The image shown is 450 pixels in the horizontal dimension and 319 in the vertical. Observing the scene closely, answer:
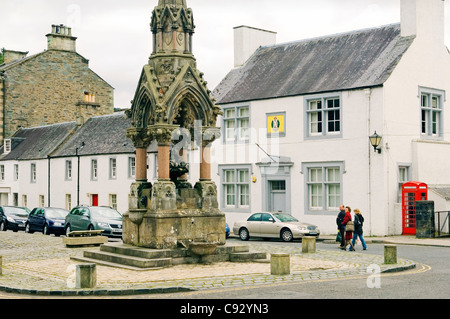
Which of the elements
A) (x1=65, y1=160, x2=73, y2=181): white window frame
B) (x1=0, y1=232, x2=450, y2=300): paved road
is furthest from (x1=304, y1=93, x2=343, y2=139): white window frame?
(x1=65, y1=160, x2=73, y2=181): white window frame

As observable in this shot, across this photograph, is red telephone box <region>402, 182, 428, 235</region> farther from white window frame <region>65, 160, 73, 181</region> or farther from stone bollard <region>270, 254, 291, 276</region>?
white window frame <region>65, 160, 73, 181</region>

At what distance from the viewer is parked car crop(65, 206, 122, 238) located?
92.7 ft

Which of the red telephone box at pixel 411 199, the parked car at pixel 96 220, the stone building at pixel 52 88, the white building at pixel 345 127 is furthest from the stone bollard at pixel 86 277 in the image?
the stone building at pixel 52 88

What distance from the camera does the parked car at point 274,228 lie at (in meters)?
27.3

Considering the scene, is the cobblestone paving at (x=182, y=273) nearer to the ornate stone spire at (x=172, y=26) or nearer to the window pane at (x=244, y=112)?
the ornate stone spire at (x=172, y=26)

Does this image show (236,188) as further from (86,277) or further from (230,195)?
(86,277)

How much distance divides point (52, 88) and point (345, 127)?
32.3m

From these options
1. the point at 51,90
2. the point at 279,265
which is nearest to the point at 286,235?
the point at 279,265

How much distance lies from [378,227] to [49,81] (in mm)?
35268

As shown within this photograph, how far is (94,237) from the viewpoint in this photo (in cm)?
2367

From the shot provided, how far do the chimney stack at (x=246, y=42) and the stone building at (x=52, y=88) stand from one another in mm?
17413

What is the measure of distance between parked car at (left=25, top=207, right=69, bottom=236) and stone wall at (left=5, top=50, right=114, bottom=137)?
1815 centimetres

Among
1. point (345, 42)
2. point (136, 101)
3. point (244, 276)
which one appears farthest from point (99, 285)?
point (345, 42)
